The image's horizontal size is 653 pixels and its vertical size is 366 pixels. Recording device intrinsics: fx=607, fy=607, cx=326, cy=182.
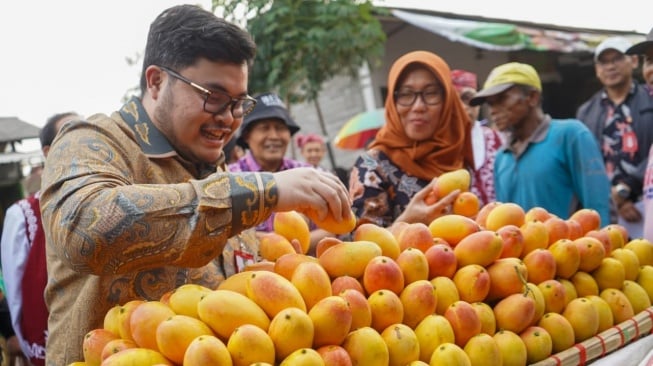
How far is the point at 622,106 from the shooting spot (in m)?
4.63

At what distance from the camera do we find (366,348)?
1.35 metres

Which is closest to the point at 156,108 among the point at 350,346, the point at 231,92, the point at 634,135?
the point at 231,92

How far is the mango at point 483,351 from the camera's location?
4.91 feet

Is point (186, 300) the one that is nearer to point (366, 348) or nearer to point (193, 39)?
point (366, 348)

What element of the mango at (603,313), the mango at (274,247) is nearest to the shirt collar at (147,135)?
the mango at (274,247)

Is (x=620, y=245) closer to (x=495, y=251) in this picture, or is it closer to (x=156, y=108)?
(x=495, y=251)

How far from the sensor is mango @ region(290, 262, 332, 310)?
1446mm

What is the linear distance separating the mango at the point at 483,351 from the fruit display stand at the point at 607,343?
15cm

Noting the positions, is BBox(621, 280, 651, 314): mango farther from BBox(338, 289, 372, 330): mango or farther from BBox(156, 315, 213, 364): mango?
BBox(156, 315, 213, 364): mango

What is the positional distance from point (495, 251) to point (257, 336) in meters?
0.79

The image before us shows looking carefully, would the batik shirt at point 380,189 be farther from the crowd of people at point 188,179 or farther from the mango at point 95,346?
the mango at point 95,346

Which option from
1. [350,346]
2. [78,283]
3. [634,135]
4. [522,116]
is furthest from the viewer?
[634,135]

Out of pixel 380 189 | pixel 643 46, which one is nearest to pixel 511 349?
pixel 380 189

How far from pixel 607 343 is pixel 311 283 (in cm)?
94
